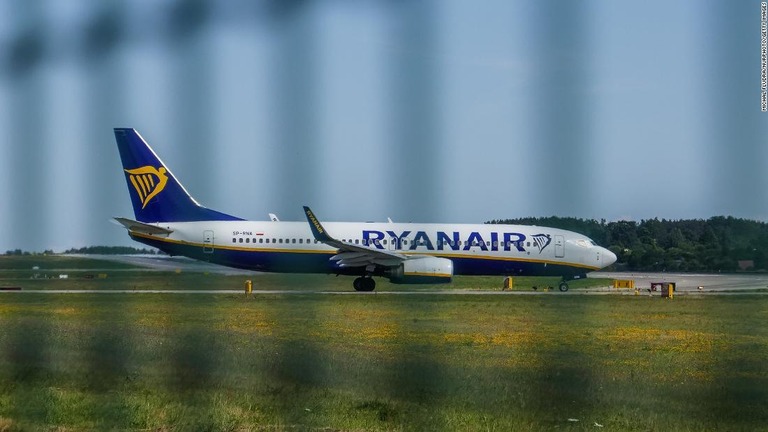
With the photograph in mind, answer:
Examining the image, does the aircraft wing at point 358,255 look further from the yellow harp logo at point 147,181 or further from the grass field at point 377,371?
the grass field at point 377,371

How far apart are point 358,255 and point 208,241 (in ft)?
16.0

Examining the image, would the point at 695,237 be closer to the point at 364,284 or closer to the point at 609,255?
the point at 609,255

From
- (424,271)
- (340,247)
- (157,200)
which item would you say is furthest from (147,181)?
(424,271)

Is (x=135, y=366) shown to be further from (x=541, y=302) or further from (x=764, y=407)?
(x=541, y=302)

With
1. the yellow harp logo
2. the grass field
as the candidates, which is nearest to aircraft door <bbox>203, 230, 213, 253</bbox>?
the yellow harp logo

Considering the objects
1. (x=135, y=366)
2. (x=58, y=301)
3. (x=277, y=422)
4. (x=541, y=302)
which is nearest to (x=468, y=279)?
(x=541, y=302)

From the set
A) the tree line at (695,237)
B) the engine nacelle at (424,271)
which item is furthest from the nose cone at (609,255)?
the engine nacelle at (424,271)

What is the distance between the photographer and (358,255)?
33.4 meters

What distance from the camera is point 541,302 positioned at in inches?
992

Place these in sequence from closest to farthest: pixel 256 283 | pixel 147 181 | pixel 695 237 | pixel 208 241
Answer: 1. pixel 695 237
2. pixel 147 181
3. pixel 208 241
4. pixel 256 283

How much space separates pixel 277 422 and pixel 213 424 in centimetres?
43

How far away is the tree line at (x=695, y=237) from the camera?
14.7 feet

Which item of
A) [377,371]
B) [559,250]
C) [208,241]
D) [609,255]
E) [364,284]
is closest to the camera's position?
[377,371]

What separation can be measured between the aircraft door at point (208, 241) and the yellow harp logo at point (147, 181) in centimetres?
212
